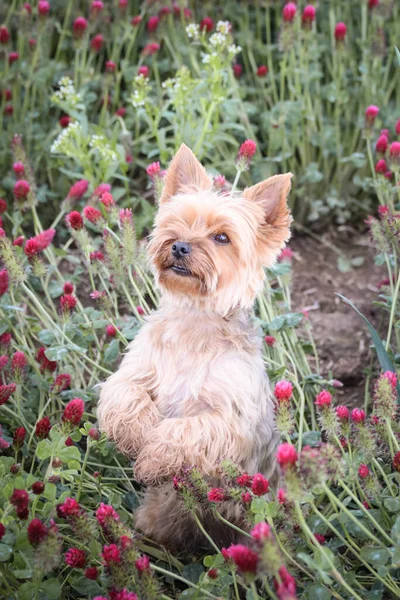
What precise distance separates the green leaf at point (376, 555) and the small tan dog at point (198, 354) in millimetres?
575

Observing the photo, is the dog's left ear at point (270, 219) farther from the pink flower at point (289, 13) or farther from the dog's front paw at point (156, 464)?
the pink flower at point (289, 13)

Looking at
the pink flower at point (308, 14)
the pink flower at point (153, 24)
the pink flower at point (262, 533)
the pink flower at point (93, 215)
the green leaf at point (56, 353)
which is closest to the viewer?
the pink flower at point (262, 533)

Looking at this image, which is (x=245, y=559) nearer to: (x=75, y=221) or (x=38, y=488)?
(x=38, y=488)

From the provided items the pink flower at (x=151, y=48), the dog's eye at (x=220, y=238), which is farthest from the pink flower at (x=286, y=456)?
the pink flower at (x=151, y=48)

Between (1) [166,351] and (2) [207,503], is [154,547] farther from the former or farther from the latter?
(1) [166,351]

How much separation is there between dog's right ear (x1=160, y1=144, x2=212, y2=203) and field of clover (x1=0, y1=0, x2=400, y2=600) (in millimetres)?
280

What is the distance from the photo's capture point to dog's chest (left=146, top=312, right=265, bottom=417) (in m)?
2.85

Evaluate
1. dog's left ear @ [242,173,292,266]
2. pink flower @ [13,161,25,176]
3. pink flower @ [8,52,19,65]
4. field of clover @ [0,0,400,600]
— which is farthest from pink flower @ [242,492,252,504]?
pink flower @ [8,52,19,65]

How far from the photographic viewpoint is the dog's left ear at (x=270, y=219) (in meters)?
2.98

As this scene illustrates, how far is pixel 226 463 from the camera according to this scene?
8.30 ft

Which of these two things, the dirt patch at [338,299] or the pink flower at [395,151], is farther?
the dirt patch at [338,299]

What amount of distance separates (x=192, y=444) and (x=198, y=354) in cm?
35

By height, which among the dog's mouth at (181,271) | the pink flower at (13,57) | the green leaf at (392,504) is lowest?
the green leaf at (392,504)

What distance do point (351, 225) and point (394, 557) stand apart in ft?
11.2
